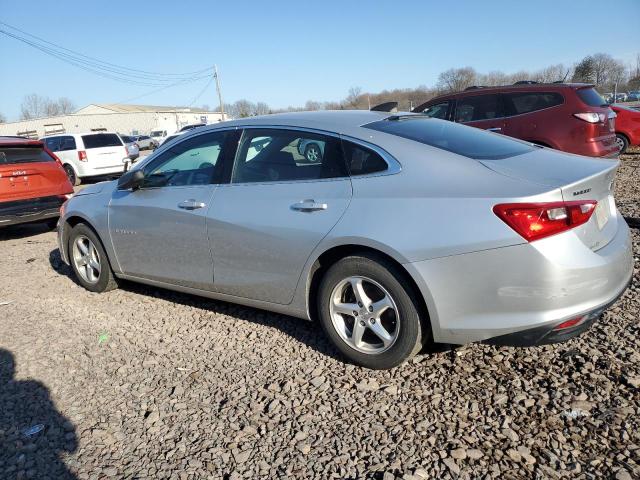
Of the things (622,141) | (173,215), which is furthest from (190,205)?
(622,141)

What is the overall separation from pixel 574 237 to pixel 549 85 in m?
7.03

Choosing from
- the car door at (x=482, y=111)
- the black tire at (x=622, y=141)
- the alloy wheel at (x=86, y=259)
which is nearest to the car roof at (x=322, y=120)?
the alloy wheel at (x=86, y=259)

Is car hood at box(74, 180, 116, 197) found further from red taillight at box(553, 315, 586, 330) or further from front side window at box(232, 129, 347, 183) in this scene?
red taillight at box(553, 315, 586, 330)

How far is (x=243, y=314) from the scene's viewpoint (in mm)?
4152

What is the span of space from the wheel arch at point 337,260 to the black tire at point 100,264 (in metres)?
2.39

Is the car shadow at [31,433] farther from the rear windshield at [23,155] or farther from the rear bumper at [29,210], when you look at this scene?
the rear windshield at [23,155]

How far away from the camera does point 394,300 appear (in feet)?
9.46

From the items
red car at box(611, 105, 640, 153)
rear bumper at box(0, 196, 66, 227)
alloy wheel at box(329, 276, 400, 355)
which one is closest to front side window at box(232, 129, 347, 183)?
alloy wheel at box(329, 276, 400, 355)

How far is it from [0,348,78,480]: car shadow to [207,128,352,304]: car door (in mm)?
1343

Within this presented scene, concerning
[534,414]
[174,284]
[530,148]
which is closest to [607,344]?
[534,414]

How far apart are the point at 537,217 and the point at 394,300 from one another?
892 mm

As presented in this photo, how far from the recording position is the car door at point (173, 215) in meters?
3.77

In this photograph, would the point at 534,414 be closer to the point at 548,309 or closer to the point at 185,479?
the point at 548,309

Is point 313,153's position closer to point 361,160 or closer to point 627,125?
point 361,160
